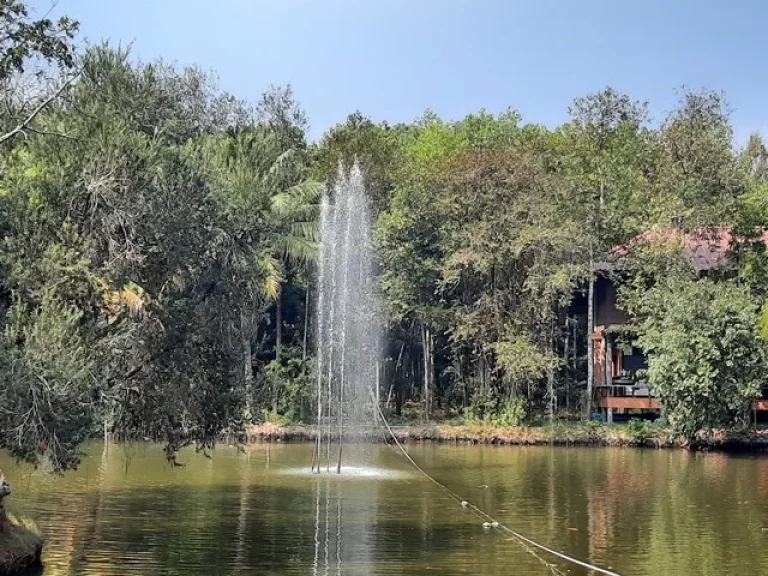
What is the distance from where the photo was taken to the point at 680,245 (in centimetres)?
3947

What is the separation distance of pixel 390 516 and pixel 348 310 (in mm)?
19686

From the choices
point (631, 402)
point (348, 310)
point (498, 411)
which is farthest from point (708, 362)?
point (348, 310)

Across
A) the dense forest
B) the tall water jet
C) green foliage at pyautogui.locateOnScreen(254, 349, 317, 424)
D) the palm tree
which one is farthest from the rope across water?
green foliage at pyautogui.locateOnScreen(254, 349, 317, 424)

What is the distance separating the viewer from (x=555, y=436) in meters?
38.9

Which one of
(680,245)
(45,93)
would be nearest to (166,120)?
(45,93)

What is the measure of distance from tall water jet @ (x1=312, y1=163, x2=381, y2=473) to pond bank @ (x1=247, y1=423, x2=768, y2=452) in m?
1.81

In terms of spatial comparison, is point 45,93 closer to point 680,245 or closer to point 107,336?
point 107,336

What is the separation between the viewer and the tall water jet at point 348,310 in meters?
36.8

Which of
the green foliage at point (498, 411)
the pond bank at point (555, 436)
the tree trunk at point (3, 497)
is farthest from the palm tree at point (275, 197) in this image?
the tree trunk at point (3, 497)

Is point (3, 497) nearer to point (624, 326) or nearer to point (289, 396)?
point (289, 396)

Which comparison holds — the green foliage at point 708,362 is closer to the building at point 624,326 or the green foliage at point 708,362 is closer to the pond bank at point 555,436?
the pond bank at point 555,436

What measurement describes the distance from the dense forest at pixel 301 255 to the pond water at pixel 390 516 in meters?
1.94

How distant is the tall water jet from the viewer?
3684cm

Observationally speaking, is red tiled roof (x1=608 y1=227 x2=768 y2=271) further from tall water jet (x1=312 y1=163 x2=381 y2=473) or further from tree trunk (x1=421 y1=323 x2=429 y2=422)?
tall water jet (x1=312 y1=163 x2=381 y2=473)
